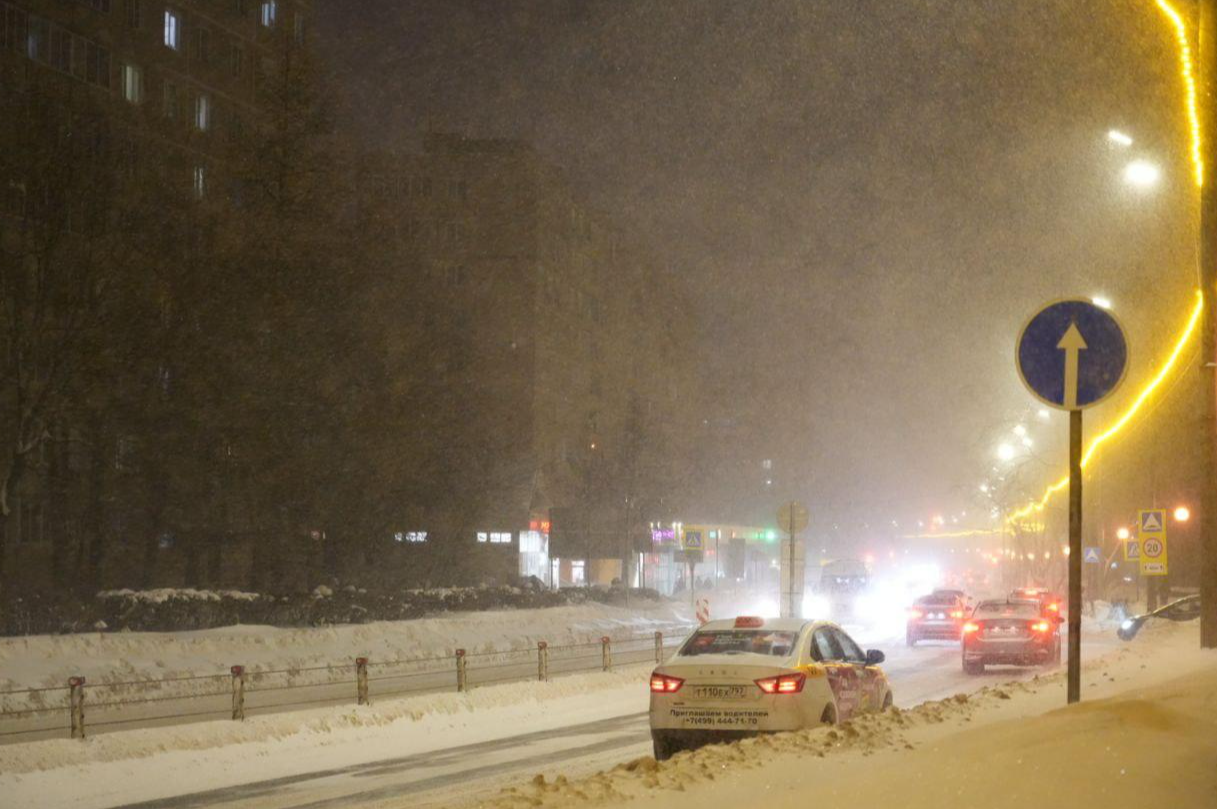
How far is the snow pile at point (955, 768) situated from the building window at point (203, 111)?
51.7 m

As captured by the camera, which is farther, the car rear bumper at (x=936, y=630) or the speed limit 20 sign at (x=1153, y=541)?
the car rear bumper at (x=936, y=630)

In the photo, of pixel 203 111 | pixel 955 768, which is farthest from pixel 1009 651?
pixel 203 111

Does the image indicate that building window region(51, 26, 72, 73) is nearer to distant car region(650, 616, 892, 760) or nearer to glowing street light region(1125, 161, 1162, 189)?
glowing street light region(1125, 161, 1162, 189)

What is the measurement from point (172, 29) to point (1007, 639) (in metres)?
43.5

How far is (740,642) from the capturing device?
14.6 m

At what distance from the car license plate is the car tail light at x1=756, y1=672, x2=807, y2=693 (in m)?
0.19

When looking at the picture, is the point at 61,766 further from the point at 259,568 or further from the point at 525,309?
the point at 525,309

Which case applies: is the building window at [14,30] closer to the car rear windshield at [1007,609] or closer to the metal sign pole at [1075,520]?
the car rear windshield at [1007,609]

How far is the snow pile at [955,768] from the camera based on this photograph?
25.5 ft

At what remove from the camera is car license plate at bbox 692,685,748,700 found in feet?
44.4

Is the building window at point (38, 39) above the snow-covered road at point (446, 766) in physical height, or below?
above

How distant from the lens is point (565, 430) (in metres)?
102

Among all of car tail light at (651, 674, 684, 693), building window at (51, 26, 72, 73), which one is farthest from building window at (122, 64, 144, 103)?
car tail light at (651, 674, 684, 693)

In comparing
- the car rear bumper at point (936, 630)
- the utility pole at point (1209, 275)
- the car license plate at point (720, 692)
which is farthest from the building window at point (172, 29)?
the car license plate at point (720, 692)
